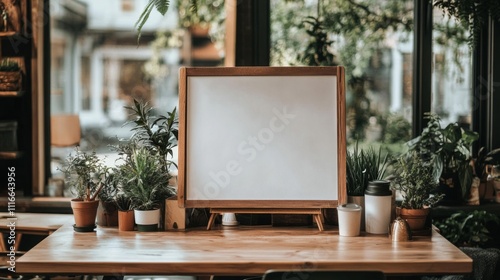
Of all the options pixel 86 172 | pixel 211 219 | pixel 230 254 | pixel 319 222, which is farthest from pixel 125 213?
pixel 319 222

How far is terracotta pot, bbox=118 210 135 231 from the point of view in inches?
100

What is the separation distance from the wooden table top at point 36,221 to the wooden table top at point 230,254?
2.91 feet

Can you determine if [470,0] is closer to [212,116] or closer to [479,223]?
[479,223]

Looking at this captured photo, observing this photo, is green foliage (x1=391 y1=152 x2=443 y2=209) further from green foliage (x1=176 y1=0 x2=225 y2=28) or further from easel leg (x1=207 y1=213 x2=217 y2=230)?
green foliage (x1=176 y1=0 x2=225 y2=28)

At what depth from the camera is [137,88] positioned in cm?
1151

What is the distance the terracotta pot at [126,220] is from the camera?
2549mm

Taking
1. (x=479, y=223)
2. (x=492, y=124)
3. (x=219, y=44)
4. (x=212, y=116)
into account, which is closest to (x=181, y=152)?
(x=212, y=116)

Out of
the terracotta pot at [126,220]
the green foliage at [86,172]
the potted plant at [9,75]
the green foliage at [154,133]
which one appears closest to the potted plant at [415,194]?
the green foliage at [154,133]

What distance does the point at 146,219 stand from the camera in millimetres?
2525

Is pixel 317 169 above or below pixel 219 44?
below

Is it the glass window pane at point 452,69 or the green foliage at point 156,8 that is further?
the glass window pane at point 452,69

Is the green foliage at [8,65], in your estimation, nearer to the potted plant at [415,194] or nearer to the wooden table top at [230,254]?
the wooden table top at [230,254]

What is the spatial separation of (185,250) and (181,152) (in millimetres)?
490

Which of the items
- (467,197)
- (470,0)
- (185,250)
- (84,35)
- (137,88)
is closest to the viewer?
(185,250)
